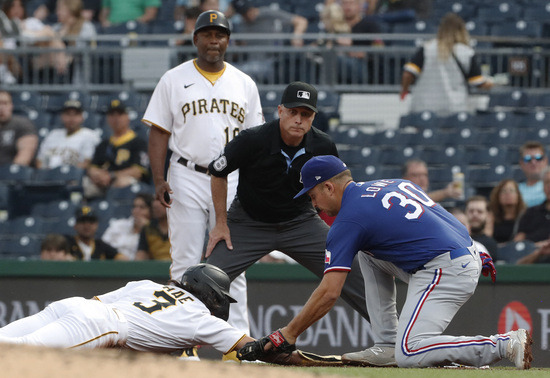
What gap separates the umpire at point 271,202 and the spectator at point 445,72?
183 inches

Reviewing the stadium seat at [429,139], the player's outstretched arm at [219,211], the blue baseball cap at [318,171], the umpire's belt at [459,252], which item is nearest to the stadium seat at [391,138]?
the stadium seat at [429,139]

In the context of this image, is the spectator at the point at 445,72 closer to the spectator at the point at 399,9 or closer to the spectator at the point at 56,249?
the spectator at the point at 399,9

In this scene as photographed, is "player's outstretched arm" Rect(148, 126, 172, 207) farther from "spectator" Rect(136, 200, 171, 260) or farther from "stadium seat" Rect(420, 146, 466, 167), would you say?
"stadium seat" Rect(420, 146, 466, 167)

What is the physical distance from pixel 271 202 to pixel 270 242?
9.6 inches

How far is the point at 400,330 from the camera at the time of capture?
211 inches

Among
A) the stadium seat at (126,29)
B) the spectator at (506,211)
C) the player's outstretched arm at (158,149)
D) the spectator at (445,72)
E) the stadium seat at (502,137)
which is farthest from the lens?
the stadium seat at (126,29)

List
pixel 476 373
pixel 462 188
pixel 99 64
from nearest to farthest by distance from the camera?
pixel 476 373, pixel 462 188, pixel 99 64

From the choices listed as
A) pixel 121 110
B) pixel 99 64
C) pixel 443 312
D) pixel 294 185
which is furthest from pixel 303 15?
pixel 443 312

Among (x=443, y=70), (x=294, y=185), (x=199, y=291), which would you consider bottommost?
(x=199, y=291)

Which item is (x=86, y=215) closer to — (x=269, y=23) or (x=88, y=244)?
(x=88, y=244)

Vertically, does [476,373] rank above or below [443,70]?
below

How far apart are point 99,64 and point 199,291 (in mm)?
7536

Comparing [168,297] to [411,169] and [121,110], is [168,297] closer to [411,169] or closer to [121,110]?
[411,169]

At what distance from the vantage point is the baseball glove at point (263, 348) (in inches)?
203
